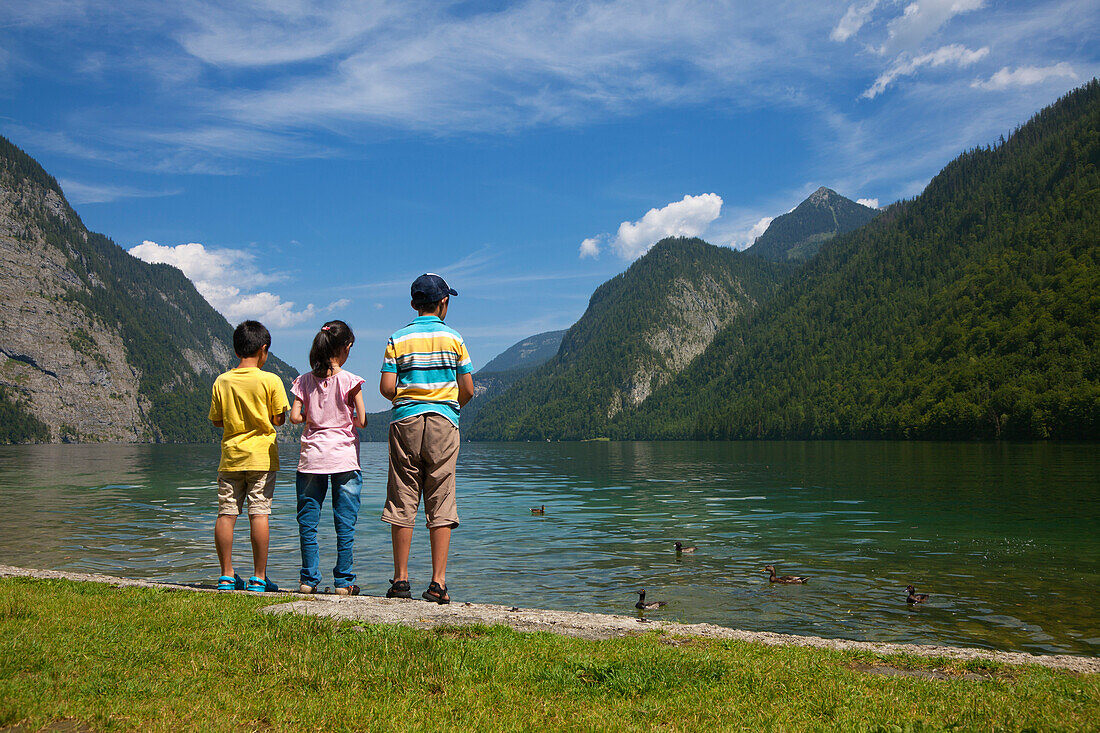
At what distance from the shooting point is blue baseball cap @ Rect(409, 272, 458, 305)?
931cm

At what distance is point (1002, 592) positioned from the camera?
50.6 ft

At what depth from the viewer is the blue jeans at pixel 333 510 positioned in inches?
372

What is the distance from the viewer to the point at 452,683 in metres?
5.48

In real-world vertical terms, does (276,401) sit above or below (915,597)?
A: above

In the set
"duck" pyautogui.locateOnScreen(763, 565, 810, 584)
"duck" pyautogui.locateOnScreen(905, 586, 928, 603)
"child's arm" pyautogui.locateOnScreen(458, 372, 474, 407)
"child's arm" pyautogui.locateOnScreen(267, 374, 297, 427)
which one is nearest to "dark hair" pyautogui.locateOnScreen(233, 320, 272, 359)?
"child's arm" pyautogui.locateOnScreen(267, 374, 297, 427)

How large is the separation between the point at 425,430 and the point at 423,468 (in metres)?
0.53

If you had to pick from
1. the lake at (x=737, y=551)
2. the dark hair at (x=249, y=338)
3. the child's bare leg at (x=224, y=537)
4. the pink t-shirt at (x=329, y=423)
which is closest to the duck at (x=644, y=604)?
the lake at (x=737, y=551)

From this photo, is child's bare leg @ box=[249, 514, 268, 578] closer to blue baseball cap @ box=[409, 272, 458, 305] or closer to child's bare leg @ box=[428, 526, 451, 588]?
child's bare leg @ box=[428, 526, 451, 588]

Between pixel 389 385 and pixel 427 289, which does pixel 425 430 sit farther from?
pixel 427 289

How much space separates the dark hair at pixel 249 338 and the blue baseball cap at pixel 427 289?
7.50 feet

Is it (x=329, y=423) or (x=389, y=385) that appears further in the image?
(x=329, y=423)

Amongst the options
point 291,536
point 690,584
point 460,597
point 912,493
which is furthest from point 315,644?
point 912,493

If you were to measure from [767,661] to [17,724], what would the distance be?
5728 millimetres

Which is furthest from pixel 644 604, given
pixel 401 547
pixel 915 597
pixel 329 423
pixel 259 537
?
pixel 259 537
